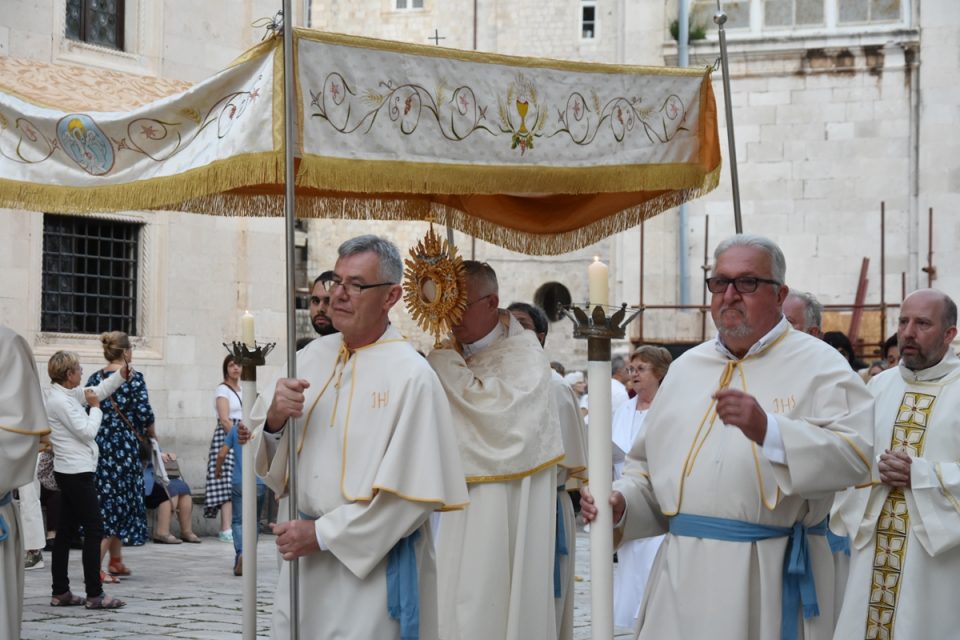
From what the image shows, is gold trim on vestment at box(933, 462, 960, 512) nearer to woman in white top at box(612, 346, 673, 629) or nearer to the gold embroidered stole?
the gold embroidered stole

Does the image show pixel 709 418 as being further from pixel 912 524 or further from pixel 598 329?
pixel 912 524

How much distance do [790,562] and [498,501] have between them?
1943 mm

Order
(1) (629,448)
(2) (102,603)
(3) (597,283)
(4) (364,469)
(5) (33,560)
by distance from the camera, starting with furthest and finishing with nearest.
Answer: (5) (33,560) → (2) (102,603) → (1) (629,448) → (4) (364,469) → (3) (597,283)

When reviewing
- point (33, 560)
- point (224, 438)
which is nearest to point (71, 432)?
point (33, 560)

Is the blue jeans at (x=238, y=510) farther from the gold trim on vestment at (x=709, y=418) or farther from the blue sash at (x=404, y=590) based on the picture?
the gold trim on vestment at (x=709, y=418)

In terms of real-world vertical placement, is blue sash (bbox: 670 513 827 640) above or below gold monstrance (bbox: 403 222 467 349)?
below

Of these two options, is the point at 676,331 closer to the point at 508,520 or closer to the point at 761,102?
the point at 761,102

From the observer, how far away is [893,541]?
6113 mm

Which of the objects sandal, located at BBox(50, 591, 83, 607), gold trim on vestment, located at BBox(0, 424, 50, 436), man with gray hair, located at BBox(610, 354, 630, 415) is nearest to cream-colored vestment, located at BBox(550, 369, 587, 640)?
gold trim on vestment, located at BBox(0, 424, 50, 436)

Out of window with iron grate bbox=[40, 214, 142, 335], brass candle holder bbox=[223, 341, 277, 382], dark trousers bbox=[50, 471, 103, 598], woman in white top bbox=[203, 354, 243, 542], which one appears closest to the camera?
brass candle holder bbox=[223, 341, 277, 382]

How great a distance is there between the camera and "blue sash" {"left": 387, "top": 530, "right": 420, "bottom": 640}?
484cm

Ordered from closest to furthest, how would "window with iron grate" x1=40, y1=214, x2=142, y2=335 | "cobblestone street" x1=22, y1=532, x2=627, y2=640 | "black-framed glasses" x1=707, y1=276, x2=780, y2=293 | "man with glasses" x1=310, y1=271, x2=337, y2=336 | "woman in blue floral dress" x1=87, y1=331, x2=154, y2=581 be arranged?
"black-framed glasses" x1=707, y1=276, x2=780, y2=293 < "man with glasses" x1=310, y1=271, x2=337, y2=336 < "cobblestone street" x1=22, y1=532, x2=627, y2=640 < "woman in blue floral dress" x1=87, y1=331, x2=154, y2=581 < "window with iron grate" x1=40, y1=214, x2=142, y2=335

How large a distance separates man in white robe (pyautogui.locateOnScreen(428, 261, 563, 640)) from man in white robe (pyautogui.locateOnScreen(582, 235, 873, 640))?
57.3 inches

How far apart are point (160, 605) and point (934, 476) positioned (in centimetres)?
605
